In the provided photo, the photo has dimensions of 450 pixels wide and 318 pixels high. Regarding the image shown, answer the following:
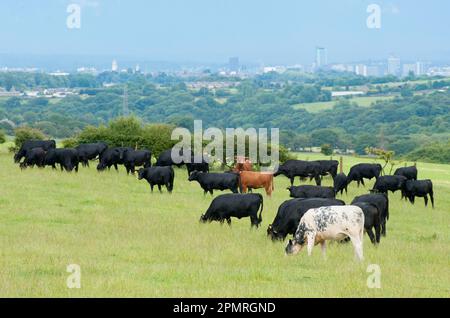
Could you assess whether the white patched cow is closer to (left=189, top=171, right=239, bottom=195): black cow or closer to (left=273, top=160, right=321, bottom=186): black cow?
(left=189, top=171, right=239, bottom=195): black cow

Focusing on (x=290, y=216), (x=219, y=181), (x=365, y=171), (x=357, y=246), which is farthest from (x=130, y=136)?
(x=357, y=246)

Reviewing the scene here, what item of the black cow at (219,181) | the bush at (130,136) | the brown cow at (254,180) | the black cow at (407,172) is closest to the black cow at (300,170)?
the black cow at (407,172)

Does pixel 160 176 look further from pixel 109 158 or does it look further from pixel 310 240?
pixel 310 240

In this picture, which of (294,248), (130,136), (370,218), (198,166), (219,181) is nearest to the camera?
(294,248)

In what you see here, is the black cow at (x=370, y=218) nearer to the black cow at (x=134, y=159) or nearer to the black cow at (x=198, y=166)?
the black cow at (x=134, y=159)

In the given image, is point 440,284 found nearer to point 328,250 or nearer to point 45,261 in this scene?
point 328,250

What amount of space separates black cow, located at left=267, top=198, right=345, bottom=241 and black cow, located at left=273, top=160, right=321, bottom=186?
60.1 feet

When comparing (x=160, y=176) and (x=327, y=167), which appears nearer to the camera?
(x=160, y=176)

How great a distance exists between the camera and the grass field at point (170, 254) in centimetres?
1245

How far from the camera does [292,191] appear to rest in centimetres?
2702

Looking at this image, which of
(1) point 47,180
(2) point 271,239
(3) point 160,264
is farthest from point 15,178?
(3) point 160,264

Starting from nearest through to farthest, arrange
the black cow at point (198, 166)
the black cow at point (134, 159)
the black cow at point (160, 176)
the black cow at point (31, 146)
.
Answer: the black cow at point (160, 176)
the black cow at point (134, 159)
the black cow at point (198, 166)
the black cow at point (31, 146)

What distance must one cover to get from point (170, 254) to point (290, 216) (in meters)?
2.95
